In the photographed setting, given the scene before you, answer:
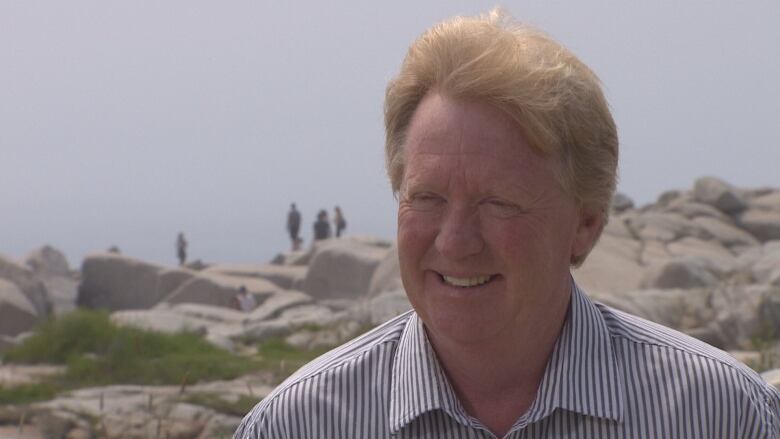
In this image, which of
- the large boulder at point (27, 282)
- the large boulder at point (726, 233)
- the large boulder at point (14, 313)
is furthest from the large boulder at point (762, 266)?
the large boulder at point (27, 282)

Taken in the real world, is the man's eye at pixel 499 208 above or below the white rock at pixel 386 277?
above

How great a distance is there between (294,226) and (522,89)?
31.5 m

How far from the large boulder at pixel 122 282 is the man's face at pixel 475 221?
2389cm

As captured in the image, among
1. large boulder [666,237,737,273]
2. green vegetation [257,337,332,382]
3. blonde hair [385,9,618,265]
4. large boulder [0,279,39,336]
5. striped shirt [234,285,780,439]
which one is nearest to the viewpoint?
blonde hair [385,9,618,265]

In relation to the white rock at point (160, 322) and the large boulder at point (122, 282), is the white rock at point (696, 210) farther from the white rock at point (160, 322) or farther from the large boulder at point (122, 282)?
the white rock at point (160, 322)

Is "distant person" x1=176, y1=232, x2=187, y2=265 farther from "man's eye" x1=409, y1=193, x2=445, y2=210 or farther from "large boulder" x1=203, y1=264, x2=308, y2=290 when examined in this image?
"man's eye" x1=409, y1=193, x2=445, y2=210

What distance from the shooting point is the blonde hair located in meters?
2.52

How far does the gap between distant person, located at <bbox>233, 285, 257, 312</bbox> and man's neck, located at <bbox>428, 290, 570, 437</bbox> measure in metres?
19.2

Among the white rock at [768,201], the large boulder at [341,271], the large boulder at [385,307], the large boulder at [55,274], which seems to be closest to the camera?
the large boulder at [385,307]

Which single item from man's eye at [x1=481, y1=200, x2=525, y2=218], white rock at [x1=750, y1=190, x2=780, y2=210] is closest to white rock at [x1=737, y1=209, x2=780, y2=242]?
white rock at [x1=750, y1=190, x2=780, y2=210]

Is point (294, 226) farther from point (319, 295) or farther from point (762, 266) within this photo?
point (762, 266)

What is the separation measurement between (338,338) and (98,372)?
11.6ft

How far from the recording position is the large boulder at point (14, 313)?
781 inches

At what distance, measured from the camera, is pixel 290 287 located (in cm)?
2606
